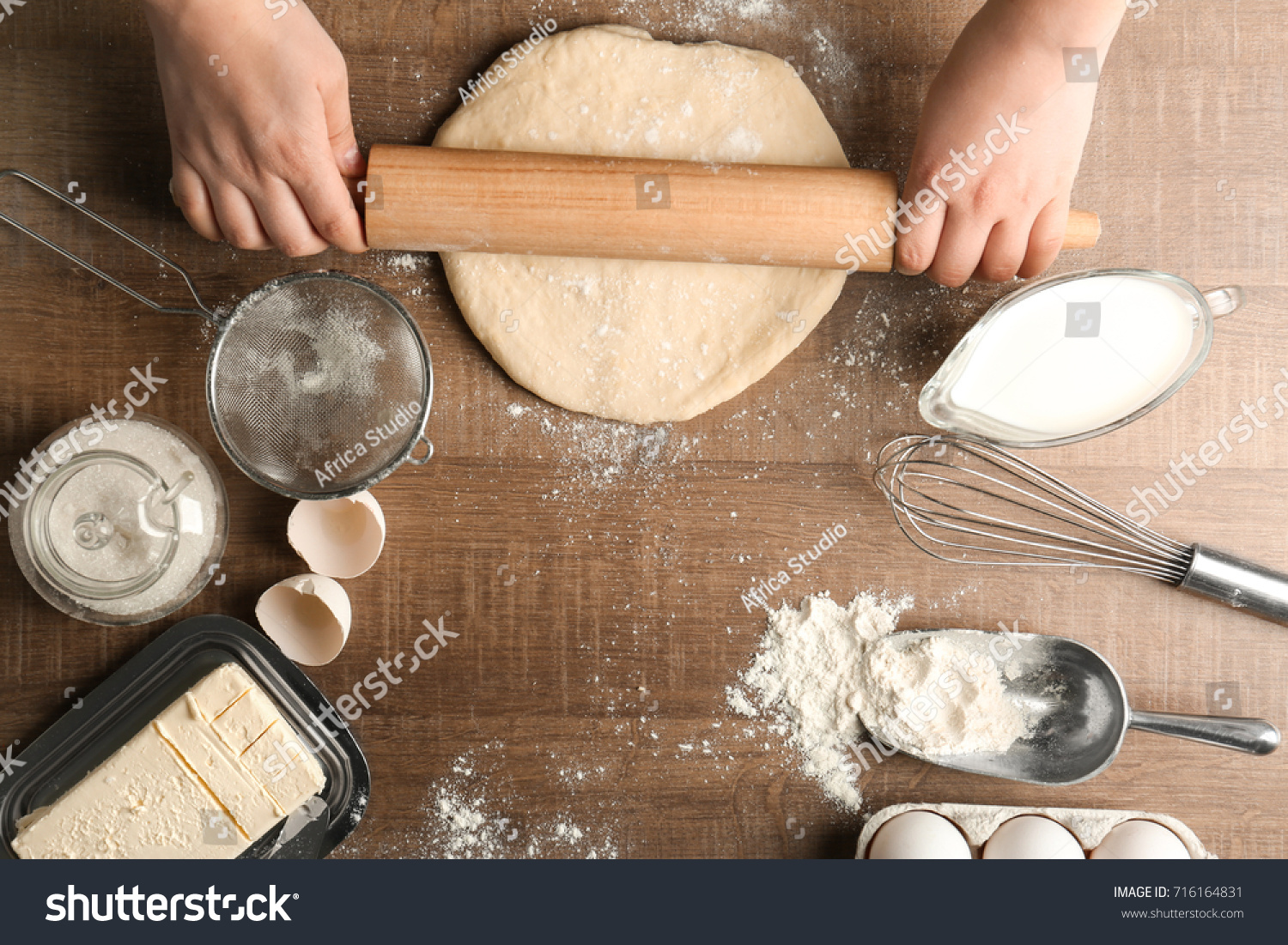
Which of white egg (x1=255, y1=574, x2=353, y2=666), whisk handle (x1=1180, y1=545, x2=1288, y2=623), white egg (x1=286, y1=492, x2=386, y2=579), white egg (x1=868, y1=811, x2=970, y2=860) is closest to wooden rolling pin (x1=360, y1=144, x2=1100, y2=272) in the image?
white egg (x1=286, y1=492, x2=386, y2=579)

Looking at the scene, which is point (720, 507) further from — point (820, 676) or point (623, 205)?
point (623, 205)

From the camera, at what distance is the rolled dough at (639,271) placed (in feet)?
2.92

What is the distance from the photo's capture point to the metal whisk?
94cm

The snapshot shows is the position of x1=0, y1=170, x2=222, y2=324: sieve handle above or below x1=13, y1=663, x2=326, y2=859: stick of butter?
above

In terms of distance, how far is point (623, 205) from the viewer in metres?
0.81

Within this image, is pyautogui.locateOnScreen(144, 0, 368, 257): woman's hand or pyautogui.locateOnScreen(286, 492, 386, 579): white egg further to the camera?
pyautogui.locateOnScreen(286, 492, 386, 579): white egg

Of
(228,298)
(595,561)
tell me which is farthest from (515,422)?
(228,298)

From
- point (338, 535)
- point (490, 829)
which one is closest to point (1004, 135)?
point (338, 535)

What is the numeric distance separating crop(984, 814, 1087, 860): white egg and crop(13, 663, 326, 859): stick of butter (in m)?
0.74

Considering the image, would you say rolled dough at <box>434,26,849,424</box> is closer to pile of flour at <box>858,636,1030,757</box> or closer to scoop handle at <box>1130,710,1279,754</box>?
pile of flour at <box>858,636,1030,757</box>

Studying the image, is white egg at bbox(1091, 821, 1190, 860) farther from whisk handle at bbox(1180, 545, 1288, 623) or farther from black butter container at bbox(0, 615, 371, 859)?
black butter container at bbox(0, 615, 371, 859)

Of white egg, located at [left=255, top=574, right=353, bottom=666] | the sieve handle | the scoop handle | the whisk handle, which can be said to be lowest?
white egg, located at [left=255, top=574, right=353, bottom=666]

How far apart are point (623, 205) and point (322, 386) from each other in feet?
1.21

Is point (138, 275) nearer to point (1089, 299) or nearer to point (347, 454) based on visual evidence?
point (347, 454)
